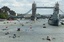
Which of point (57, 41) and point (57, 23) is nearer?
point (57, 41)

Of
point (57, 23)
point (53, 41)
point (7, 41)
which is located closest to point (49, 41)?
point (53, 41)

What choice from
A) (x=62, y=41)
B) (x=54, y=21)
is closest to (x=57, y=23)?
(x=54, y=21)

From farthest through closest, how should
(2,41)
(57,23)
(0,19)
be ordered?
(0,19) → (57,23) → (2,41)

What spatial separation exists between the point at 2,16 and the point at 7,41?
141m

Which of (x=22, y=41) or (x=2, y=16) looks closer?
(x=22, y=41)

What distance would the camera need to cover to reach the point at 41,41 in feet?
197

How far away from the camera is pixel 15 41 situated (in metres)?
58.3

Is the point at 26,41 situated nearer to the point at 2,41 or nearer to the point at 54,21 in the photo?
the point at 2,41

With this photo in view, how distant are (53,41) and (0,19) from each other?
140 meters

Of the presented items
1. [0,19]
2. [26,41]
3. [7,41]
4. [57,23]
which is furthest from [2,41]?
[0,19]

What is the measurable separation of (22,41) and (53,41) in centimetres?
745

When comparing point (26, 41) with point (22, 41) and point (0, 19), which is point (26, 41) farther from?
point (0, 19)

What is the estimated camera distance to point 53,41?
200ft

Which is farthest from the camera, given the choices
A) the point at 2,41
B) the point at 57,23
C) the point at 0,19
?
the point at 0,19
